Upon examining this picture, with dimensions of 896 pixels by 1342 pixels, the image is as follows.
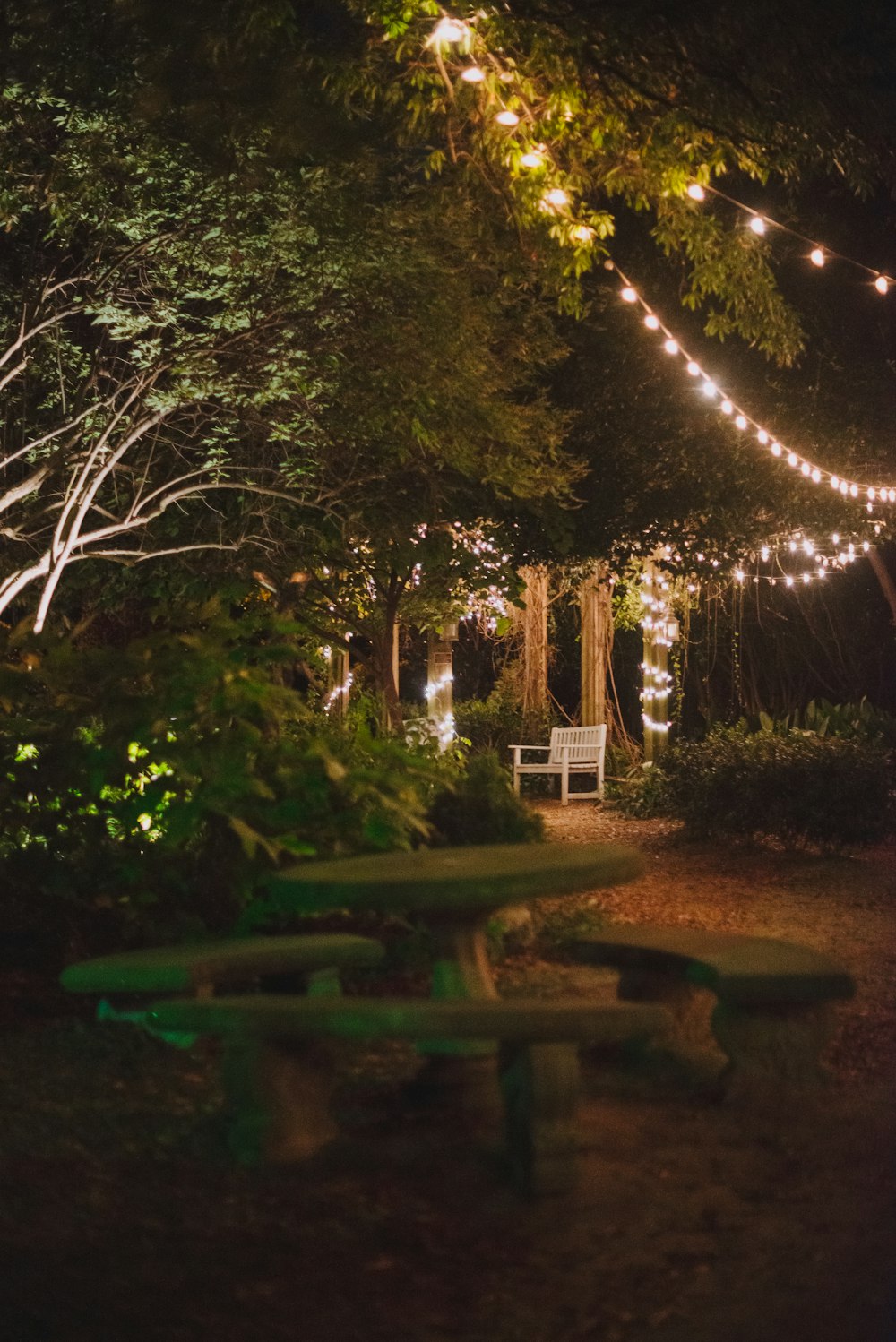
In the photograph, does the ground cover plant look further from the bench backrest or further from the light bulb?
the light bulb

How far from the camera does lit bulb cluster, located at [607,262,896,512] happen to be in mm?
12695

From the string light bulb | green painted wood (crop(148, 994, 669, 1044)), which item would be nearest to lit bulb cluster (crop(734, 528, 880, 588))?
the string light bulb

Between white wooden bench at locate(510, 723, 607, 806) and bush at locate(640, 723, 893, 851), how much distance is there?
578 cm

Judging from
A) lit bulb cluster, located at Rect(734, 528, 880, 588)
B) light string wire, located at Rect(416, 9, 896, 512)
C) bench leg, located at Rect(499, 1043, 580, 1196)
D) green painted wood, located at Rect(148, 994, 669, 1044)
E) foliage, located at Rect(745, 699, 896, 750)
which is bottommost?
bench leg, located at Rect(499, 1043, 580, 1196)

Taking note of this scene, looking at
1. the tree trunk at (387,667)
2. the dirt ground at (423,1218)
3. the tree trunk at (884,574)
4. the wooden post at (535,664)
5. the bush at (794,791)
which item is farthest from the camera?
the wooden post at (535,664)

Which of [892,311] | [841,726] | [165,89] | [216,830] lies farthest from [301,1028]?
[841,726]

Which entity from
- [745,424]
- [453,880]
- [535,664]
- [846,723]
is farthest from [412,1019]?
[535,664]

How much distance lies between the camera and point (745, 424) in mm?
13562

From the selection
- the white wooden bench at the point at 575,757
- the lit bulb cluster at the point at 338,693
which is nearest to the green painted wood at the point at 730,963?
the white wooden bench at the point at 575,757

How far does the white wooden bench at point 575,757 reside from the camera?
19.6 meters

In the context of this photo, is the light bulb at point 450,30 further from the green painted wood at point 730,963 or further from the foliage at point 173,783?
the green painted wood at point 730,963

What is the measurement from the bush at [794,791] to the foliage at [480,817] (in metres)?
4.89

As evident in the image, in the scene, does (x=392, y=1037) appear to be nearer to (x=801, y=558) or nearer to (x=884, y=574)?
(x=884, y=574)

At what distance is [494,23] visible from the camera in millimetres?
9477
